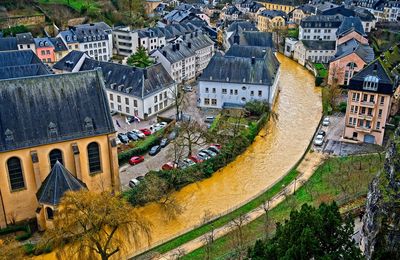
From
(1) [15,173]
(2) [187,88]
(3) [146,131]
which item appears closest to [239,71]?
(2) [187,88]

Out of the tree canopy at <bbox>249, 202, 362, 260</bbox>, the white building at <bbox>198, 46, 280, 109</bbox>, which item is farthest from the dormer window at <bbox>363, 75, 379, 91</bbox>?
the tree canopy at <bbox>249, 202, 362, 260</bbox>

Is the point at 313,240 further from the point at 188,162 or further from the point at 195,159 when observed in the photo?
the point at 195,159

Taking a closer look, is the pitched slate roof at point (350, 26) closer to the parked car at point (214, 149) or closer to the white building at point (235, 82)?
the white building at point (235, 82)

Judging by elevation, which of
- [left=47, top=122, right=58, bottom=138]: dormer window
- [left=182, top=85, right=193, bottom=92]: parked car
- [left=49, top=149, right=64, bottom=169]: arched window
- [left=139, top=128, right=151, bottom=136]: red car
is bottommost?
[left=139, top=128, right=151, bottom=136]: red car

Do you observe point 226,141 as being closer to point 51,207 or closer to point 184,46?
point 51,207

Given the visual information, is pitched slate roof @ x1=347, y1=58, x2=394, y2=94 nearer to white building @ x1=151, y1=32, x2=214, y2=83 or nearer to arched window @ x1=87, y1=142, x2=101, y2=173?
arched window @ x1=87, y1=142, x2=101, y2=173
